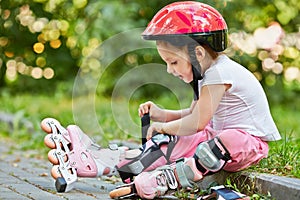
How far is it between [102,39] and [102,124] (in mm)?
1801

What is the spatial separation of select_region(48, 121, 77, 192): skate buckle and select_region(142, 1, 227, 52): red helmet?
2.34ft

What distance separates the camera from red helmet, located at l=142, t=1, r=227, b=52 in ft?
11.6

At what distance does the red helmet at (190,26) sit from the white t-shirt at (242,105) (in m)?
0.14

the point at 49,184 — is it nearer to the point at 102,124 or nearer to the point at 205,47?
the point at 205,47

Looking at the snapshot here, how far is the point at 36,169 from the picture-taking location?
4.55 metres

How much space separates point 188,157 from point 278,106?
240 inches

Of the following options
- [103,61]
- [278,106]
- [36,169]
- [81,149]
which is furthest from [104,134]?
[278,106]

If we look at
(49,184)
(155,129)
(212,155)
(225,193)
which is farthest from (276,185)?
(49,184)

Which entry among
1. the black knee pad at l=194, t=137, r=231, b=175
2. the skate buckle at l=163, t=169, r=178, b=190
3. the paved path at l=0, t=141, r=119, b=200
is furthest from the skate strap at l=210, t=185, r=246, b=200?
the paved path at l=0, t=141, r=119, b=200

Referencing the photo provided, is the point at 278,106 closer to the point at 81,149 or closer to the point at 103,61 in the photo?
Answer: the point at 103,61

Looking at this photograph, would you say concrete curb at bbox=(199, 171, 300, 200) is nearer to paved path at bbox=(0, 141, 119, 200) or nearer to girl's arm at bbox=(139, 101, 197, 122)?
girl's arm at bbox=(139, 101, 197, 122)

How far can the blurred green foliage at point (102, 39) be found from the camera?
765 cm

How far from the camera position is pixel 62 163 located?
→ 3607 millimetres

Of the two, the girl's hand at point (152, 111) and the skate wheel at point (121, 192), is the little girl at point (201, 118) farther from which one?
the girl's hand at point (152, 111)
